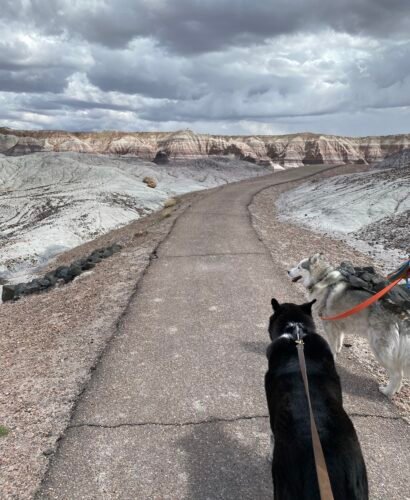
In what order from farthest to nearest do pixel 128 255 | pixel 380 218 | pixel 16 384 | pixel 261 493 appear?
pixel 380 218 → pixel 128 255 → pixel 16 384 → pixel 261 493

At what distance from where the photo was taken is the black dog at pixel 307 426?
303 cm

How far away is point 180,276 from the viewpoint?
1220 centimetres

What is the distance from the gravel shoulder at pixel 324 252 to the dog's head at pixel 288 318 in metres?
2.43

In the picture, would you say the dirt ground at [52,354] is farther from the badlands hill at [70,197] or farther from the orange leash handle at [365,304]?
the badlands hill at [70,197]

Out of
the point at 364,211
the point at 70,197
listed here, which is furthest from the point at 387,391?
Answer: the point at 70,197

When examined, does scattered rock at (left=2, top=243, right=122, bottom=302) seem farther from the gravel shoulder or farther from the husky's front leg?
the husky's front leg

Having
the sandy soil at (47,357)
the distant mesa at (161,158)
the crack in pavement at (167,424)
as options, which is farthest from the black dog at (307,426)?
the distant mesa at (161,158)

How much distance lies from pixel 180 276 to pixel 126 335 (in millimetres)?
4123

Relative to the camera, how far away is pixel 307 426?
3332 mm

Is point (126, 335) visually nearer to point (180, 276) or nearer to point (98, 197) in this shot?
point (180, 276)

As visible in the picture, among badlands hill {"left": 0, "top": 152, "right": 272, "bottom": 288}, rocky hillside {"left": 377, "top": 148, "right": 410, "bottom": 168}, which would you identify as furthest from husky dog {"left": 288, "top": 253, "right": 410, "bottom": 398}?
rocky hillside {"left": 377, "top": 148, "right": 410, "bottom": 168}

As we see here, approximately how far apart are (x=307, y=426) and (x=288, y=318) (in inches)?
68.5

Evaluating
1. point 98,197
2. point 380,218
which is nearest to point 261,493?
point 380,218

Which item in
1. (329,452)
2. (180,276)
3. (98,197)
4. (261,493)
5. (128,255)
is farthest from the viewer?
(98,197)
